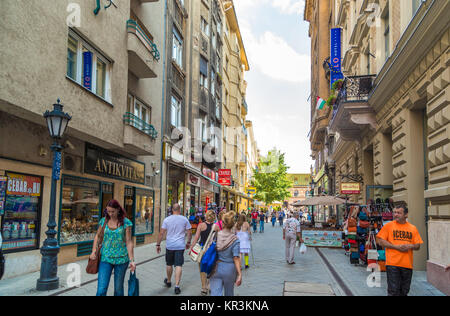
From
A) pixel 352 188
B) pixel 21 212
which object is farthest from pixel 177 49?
pixel 21 212

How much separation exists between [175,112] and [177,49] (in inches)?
146

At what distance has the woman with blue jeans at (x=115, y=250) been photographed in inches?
227

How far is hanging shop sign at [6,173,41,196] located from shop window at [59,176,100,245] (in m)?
1.20

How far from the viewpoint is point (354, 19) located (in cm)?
2072

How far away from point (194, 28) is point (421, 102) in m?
19.1

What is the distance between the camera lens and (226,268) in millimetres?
5734

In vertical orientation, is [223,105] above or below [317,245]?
above

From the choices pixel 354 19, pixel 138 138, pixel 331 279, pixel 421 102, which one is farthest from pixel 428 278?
pixel 354 19

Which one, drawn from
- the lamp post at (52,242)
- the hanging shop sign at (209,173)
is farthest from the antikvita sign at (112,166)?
the hanging shop sign at (209,173)

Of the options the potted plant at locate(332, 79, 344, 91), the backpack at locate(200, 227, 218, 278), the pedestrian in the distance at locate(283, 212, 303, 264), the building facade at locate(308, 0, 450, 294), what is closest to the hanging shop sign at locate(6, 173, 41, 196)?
the backpack at locate(200, 227, 218, 278)

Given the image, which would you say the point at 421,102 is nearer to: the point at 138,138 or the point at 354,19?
the point at 138,138

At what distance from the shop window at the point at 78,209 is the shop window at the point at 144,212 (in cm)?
332

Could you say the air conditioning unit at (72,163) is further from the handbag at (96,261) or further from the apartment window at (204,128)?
the apartment window at (204,128)

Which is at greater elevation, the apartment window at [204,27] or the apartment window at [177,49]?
the apartment window at [204,27]
